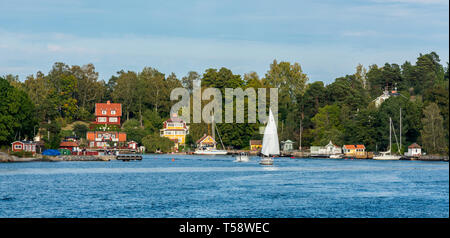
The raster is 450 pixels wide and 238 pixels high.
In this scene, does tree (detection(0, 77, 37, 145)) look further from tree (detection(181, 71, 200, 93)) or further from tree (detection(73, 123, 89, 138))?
tree (detection(181, 71, 200, 93))

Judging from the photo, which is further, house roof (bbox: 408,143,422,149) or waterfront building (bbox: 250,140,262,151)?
waterfront building (bbox: 250,140,262,151)

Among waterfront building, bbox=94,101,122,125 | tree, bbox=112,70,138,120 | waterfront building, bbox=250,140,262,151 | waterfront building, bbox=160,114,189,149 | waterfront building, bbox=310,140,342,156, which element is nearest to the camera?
waterfront building, bbox=310,140,342,156

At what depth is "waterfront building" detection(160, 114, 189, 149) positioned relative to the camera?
131875 mm

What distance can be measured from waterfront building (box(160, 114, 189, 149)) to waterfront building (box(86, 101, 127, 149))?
9902 millimetres

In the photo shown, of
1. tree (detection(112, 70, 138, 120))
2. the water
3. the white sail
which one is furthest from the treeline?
the water

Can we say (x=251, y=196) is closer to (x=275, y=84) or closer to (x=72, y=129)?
(x=72, y=129)

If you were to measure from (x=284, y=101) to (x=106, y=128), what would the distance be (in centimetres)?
4417

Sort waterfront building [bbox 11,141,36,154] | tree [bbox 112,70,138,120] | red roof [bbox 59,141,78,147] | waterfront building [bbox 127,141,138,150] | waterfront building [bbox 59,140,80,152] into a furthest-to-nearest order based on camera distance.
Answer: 1. tree [bbox 112,70,138,120]
2. waterfront building [bbox 127,141,138,150]
3. waterfront building [bbox 59,140,80,152]
4. red roof [bbox 59,141,78,147]
5. waterfront building [bbox 11,141,36,154]

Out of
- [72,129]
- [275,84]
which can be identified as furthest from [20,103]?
[275,84]

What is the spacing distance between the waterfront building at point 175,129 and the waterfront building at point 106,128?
9902 millimetres

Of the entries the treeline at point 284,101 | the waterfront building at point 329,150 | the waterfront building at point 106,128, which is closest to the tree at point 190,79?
the treeline at point 284,101

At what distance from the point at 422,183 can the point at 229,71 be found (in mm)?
93929

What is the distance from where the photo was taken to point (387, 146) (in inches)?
4122

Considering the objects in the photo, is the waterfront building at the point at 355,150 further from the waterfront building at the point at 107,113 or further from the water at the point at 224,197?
the waterfront building at the point at 107,113
